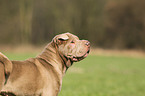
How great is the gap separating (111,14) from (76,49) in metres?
42.0

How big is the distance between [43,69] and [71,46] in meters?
0.69

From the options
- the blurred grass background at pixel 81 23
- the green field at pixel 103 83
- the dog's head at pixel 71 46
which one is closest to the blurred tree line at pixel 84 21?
the blurred grass background at pixel 81 23

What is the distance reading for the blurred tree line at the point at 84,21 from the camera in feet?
135

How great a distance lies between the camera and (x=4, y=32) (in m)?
39.2

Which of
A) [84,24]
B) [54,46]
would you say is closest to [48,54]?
[54,46]

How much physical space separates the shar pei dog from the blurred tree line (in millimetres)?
36453

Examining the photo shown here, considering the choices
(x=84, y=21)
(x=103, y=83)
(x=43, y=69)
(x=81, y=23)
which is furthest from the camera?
(x=81, y=23)

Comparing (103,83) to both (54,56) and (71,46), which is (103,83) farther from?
(54,56)

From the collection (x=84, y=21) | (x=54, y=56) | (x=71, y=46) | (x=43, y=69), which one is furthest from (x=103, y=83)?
(x=84, y=21)

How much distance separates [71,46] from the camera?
15.0ft

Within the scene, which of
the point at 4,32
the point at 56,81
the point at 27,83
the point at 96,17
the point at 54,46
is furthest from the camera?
the point at 96,17

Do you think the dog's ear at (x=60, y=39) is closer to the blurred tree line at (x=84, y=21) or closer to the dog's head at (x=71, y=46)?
the dog's head at (x=71, y=46)

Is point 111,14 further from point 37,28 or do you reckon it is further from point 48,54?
point 48,54

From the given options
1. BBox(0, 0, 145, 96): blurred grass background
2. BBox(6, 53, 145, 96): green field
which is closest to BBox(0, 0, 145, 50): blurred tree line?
BBox(0, 0, 145, 96): blurred grass background
